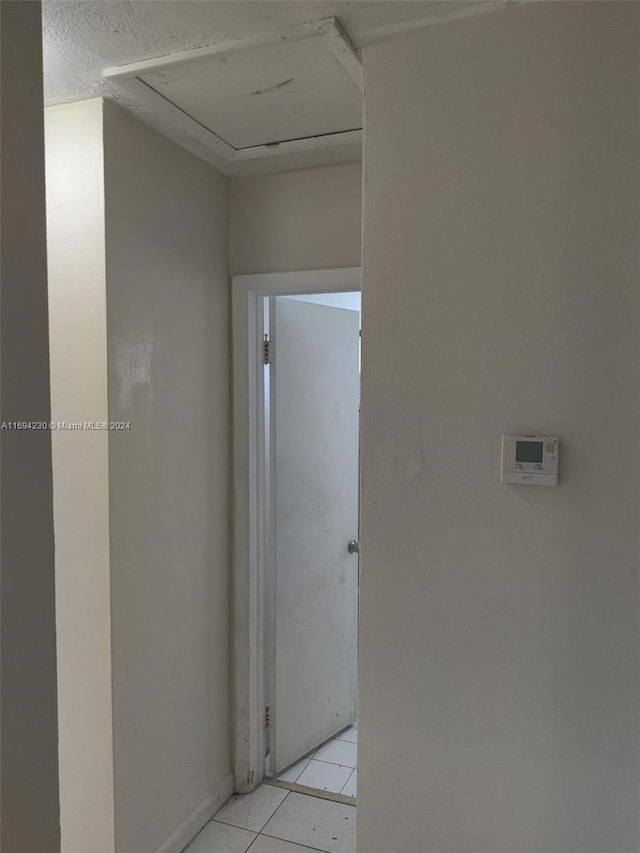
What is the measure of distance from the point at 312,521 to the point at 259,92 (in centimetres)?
166

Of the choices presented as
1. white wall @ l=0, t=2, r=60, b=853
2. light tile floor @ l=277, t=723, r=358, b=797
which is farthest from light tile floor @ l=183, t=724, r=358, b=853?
white wall @ l=0, t=2, r=60, b=853

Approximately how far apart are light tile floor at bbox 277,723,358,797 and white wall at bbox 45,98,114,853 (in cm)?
93

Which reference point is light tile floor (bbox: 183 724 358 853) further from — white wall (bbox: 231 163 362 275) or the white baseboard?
white wall (bbox: 231 163 362 275)

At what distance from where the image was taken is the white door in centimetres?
238

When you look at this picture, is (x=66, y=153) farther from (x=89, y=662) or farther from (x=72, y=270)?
(x=89, y=662)

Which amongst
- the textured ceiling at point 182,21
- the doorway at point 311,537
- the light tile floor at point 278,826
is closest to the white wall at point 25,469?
the textured ceiling at point 182,21

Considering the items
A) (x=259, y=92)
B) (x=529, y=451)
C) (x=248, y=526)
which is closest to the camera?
(x=529, y=451)

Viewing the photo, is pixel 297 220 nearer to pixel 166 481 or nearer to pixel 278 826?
pixel 166 481

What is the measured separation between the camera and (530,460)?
1.22 metres

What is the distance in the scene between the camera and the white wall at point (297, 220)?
207 cm

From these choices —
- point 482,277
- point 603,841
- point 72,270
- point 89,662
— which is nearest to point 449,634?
point 603,841

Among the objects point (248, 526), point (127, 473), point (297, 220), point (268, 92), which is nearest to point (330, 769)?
point (248, 526)

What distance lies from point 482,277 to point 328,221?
997 mm

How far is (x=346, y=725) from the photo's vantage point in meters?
2.75
